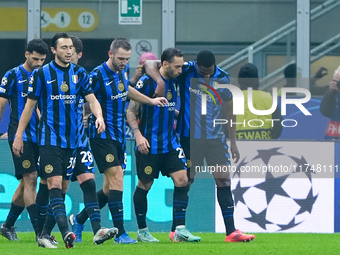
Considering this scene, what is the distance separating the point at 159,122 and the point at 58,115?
127 cm

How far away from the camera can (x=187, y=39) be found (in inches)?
474

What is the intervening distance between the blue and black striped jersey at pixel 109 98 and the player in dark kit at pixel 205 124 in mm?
415

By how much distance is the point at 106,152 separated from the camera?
923cm

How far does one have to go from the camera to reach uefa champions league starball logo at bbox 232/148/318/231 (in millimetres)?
11383

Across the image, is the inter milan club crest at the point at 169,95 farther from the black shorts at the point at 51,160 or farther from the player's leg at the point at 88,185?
the black shorts at the point at 51,160

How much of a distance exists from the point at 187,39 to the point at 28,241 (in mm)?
3502

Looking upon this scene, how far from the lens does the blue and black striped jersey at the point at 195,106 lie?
9.63m

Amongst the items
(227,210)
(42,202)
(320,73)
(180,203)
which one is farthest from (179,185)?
(320,73)

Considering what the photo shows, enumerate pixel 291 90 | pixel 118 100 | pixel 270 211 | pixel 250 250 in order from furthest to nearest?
pixel 291 90 → pixel 270 211 → pixel 118 100 → pixel 250 250

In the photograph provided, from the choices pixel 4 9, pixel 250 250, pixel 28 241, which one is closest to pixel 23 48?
pixel 4 9

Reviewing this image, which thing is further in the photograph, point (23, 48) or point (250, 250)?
Answer: point (23, 48)

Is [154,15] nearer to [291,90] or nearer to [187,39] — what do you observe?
[187,39]

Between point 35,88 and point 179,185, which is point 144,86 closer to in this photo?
point 179,185

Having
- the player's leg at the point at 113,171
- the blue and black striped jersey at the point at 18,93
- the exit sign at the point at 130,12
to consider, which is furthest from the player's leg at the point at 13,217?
the exit sign at the point at 130,12
